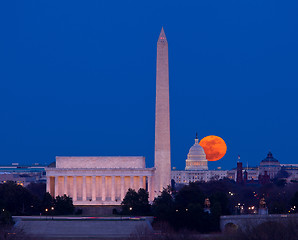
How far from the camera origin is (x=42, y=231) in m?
96.6

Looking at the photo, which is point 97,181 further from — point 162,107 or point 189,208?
point 189,208

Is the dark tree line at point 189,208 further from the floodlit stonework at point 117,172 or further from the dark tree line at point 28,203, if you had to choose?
the dark tree line at point 28,203

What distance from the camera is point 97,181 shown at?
126438mm

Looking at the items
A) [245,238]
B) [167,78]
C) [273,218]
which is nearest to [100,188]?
[167,78]

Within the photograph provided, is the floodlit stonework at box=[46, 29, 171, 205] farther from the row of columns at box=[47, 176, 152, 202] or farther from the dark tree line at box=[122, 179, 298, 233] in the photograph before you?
the dark tree line at box=[122, 179, 298, 233]

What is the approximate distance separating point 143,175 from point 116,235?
30341mm

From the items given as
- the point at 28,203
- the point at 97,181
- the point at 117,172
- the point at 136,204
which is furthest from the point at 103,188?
the point at 28,203

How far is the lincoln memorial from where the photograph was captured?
411 ft

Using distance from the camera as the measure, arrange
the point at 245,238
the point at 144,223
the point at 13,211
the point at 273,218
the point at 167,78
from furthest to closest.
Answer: the point at 167,78 < the point at 13,211 < the point at 144,223 < the point at 273,218 < the point at 245,238

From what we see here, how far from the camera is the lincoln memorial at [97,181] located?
411ft

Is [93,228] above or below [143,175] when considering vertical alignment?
below

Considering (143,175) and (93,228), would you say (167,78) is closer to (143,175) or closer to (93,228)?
(143,175)

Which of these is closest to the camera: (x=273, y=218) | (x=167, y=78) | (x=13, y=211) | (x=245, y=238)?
(x=245, y=238)

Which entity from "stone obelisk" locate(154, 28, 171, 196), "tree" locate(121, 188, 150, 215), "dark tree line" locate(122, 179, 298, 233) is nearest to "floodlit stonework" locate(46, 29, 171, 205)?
"stone obelisk" locate(154, 28, 171, 196)
